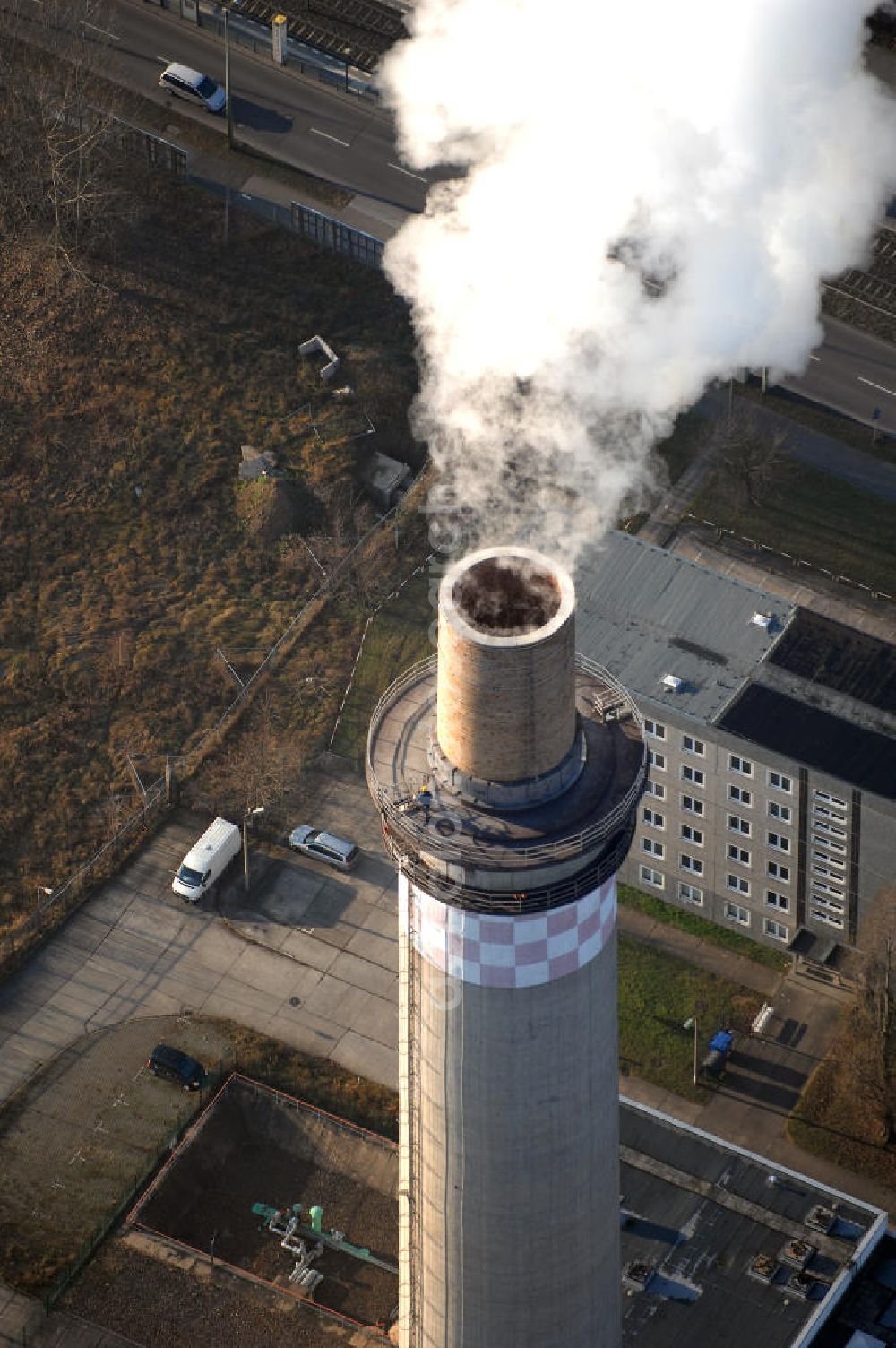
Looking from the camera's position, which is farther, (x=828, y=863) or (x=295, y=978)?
(x=295, y=978)

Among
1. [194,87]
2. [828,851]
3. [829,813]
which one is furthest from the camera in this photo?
[194,87]

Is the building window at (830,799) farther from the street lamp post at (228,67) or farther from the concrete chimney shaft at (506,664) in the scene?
the street lamp post at (228,67)

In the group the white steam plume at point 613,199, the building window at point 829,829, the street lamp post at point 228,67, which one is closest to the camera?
the white steam plume at point 613,199

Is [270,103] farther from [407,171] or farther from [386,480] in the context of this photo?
[386,480]

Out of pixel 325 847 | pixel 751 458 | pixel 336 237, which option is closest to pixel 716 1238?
pixel 325 847

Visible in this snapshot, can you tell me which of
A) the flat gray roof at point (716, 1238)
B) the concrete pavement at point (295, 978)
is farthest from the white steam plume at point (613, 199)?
the flat gray roof at point (716, 1238)
